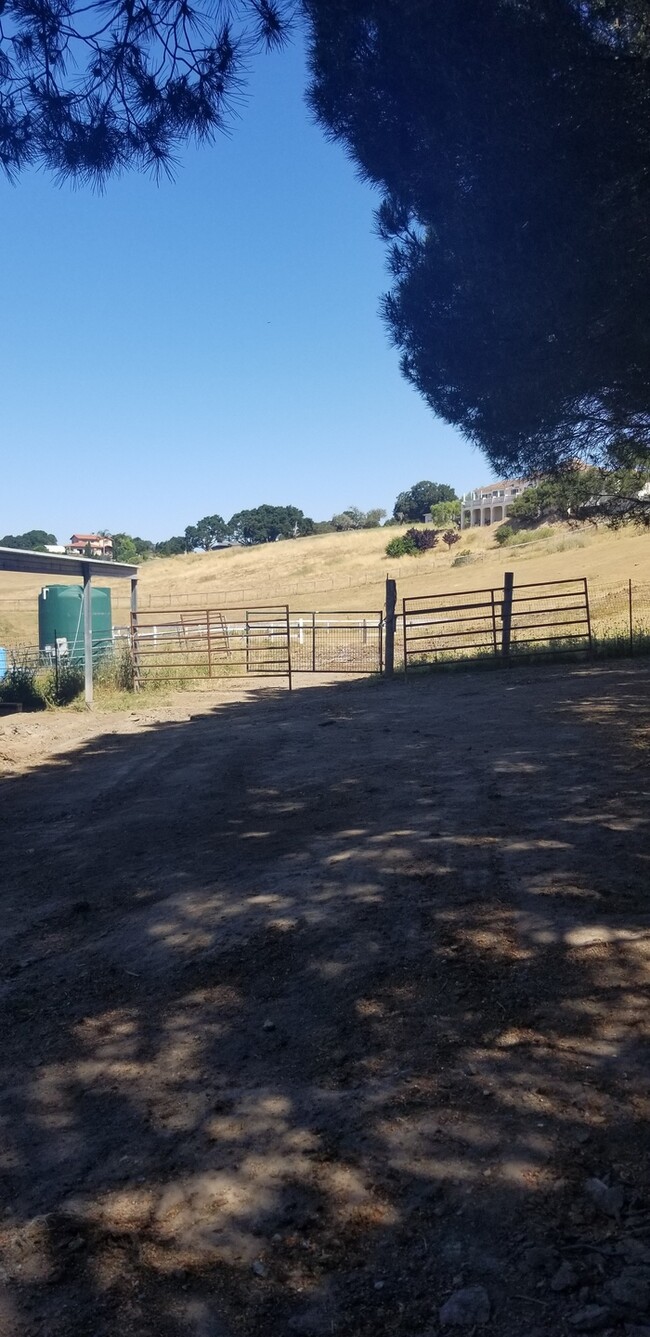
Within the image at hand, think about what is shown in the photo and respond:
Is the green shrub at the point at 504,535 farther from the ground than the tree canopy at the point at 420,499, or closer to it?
closer to it

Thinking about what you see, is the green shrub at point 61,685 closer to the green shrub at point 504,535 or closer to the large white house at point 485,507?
the green shrub at point 504,535

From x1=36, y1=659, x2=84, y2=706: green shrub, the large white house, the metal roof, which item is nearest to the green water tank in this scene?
the metal roof

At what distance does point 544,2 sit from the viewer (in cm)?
668

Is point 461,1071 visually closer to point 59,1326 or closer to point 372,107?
point 59,1326

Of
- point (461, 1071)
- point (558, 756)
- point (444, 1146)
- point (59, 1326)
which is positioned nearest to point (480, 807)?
point (558, 756)

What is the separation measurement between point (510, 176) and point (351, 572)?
2295 inches

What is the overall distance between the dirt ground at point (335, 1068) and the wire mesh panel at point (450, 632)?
11.6 m

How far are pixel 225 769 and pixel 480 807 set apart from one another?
3606 millimetres

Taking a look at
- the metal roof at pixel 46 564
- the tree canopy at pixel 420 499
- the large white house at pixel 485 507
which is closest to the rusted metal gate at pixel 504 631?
the metal roof at pixel 46 564

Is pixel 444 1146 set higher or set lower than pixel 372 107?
lower

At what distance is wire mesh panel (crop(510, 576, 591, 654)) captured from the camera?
19.5m

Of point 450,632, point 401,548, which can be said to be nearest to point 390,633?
point 450,632

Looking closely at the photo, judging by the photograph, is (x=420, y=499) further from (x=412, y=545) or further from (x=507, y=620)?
(x=507, y=620)

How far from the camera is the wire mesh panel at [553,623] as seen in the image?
1945 cm
